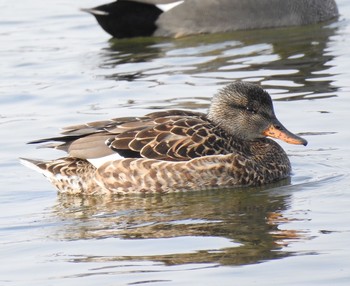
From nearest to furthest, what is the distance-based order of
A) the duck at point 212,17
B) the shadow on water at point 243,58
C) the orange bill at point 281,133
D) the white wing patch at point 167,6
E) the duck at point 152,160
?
the duck at point 152,160 < the orange bill at point 281,133 < the shadow on water at point 243,58 < the duck at point 212,17 < the white wing patch at point 167,6

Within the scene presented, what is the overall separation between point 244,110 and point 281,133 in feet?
1.22

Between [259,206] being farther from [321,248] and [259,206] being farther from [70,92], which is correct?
[70,92]

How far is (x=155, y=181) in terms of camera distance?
1022 cm

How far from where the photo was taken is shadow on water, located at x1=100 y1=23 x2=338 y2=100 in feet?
45.4

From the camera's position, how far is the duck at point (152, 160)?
33.5 ft

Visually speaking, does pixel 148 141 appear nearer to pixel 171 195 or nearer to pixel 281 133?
pixel 171 195

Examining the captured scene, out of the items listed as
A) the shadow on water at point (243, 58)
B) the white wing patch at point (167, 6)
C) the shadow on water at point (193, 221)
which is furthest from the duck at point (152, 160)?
the white wing patch at point (167, 6)

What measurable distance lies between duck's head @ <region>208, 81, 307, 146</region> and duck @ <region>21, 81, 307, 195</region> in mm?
139

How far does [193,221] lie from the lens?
30.0 feet

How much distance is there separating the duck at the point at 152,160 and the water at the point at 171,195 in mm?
151

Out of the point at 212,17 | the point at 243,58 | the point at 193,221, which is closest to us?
the point at 193,221

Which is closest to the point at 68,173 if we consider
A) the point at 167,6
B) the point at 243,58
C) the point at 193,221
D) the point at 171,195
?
the point at 171,195

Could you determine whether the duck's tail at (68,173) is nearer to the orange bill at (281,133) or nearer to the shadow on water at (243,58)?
the orange bill at (281,133)

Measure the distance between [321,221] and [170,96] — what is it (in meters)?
4.59
